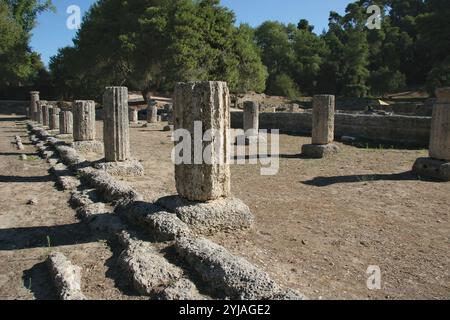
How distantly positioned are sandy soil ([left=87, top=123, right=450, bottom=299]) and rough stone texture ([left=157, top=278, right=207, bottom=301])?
2.92 feet

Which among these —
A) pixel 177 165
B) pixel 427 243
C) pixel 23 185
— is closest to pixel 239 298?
pixel 177 165

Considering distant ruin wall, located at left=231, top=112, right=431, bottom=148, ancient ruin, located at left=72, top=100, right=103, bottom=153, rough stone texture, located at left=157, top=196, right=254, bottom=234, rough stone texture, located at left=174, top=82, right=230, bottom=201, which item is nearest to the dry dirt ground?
rough stone texture, located at left=157, top=196, right=254, bottom=234

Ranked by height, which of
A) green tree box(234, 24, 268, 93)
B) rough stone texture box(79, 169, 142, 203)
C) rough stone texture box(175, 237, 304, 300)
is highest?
green tree box(234, 24, 268, 93)

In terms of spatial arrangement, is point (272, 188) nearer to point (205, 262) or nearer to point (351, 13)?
point (205, 262)

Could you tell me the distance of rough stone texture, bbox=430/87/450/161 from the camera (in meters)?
9.09

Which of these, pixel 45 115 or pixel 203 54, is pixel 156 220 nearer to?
pixel 45 115

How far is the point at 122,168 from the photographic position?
910cm

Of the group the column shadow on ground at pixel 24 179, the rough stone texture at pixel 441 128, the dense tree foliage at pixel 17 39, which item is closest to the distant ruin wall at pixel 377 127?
the rough stone texture at pixel 441 128

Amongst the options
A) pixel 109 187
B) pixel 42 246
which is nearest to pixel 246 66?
pixel 109 187

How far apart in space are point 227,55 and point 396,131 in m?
15.1

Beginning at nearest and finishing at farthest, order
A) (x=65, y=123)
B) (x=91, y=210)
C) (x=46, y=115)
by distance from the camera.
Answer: (x=91, y=210), (x=65, y=123), (x=46, y=115)

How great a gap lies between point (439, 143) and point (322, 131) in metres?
3.68

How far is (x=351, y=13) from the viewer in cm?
4809

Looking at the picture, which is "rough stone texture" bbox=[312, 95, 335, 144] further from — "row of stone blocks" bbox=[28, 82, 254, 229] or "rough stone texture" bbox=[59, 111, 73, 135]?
"rough stone texture" bbox=[59, 111, 73, 135]
